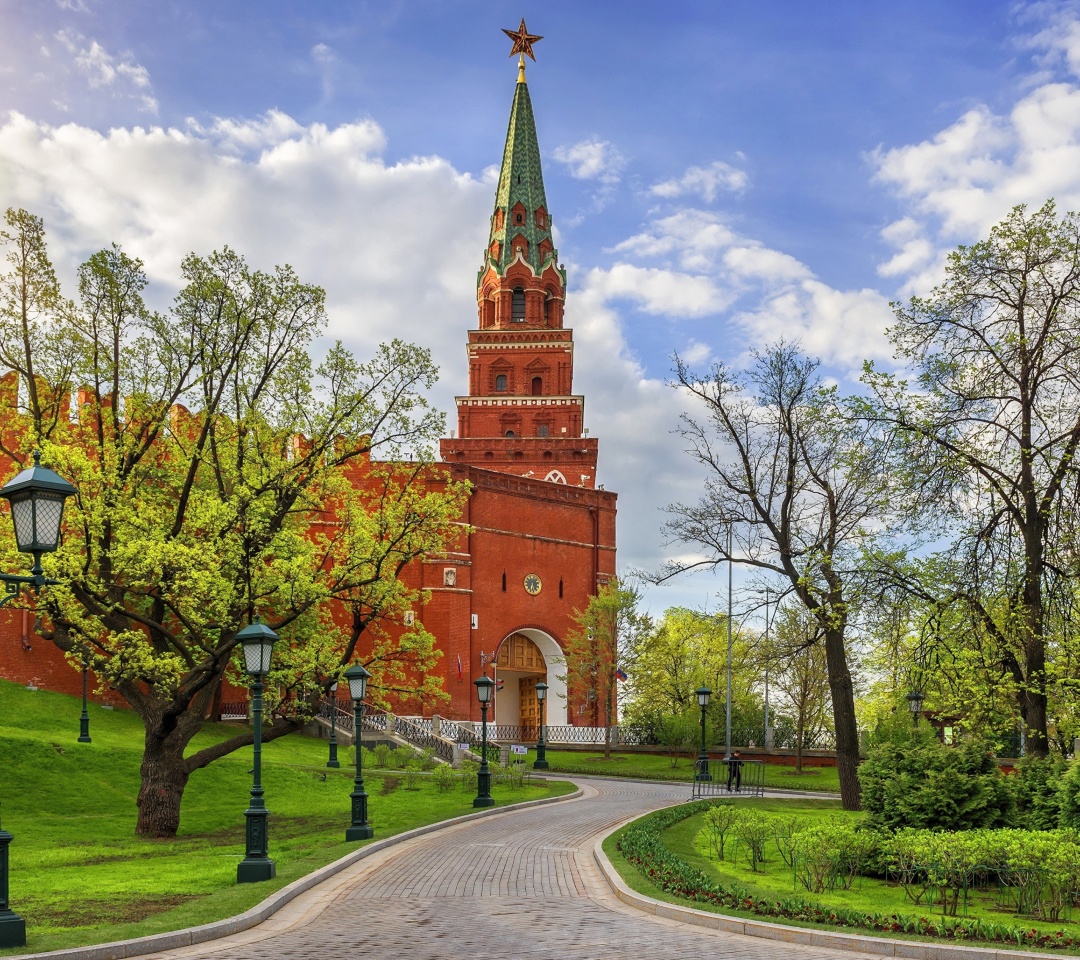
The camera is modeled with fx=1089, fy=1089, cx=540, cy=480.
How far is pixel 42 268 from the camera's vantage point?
63.3 ft

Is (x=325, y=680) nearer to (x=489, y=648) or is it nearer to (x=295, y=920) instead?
(x=295, y=920)

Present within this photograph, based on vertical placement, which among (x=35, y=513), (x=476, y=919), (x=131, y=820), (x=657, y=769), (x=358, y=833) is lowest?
(x=657, y=769)

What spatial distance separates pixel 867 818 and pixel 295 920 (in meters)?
8.52

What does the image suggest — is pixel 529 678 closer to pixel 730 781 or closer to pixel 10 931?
pixel 730 781

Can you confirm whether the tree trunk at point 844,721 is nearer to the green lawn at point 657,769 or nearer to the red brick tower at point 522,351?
the green lawn at point 657,769

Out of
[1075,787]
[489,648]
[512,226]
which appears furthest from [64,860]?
[512,226]

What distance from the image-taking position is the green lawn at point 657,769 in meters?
32.6

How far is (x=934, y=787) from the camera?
14828 millimetres

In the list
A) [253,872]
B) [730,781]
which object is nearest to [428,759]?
[730,781]

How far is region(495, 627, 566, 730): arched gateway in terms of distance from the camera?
46406 mm

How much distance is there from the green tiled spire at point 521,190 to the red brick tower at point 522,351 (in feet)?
0.19

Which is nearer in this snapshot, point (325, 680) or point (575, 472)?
point (325, 680)

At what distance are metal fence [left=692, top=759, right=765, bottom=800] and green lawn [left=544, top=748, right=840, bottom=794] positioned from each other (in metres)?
0.60

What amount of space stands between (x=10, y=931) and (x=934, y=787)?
37.3ft
